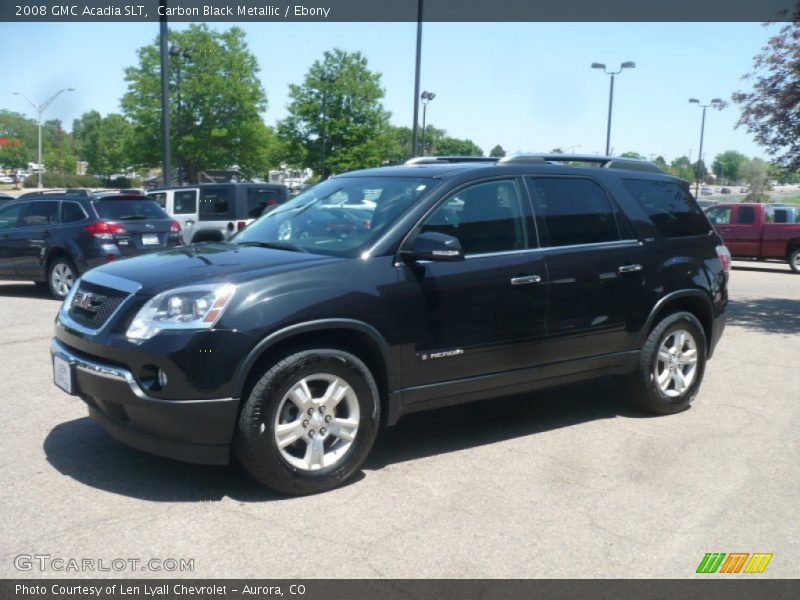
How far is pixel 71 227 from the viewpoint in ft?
40.6

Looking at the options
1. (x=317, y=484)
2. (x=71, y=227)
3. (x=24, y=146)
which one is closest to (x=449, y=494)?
(x=317, y=484)

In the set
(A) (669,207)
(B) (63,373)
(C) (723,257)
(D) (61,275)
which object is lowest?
(D) (61,275)

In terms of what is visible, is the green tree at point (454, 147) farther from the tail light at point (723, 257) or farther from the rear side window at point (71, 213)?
the tail light at point (723, 257)

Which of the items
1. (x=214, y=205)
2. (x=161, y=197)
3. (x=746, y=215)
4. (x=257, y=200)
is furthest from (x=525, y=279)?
(x=746, y=215)

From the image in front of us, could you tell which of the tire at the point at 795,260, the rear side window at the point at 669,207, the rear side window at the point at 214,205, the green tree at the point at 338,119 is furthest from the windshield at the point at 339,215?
the green tree at the point at 338,119

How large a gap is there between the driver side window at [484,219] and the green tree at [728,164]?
13962 centimetres

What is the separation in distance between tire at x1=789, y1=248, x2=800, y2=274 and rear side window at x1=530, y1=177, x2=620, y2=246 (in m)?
17.4

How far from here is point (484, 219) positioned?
210 inches

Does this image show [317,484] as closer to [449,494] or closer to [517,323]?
[449,494]

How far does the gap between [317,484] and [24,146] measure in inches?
4721

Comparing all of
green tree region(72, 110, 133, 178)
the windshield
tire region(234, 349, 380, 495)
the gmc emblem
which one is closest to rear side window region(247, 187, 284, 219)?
the windshield

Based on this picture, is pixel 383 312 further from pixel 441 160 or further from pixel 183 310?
pixel 441 160

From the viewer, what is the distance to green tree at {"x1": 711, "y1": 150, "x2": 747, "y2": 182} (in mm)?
135025

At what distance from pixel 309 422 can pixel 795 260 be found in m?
19.9
